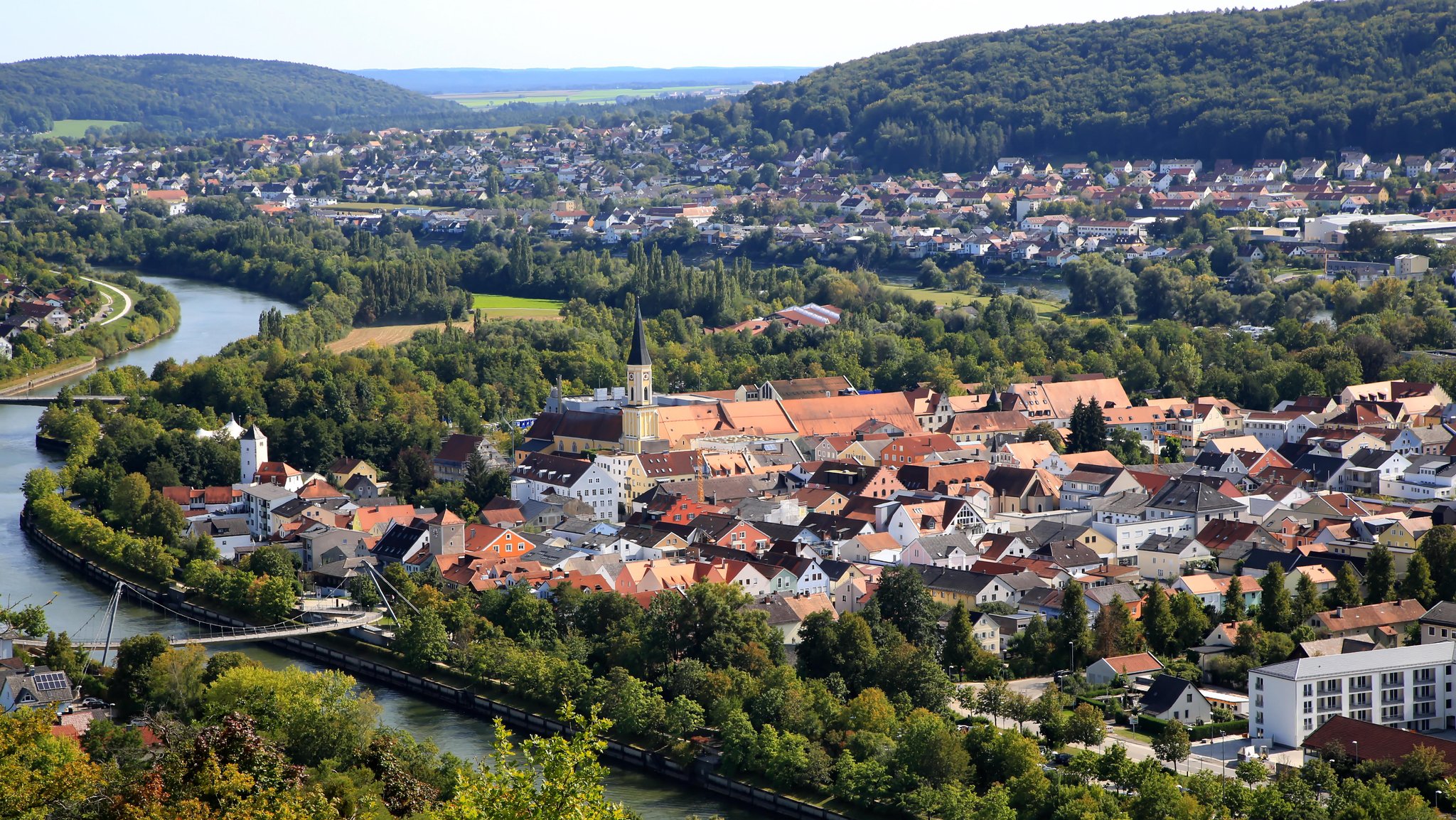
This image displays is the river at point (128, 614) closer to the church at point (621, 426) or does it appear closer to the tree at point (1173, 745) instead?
the tree at point (1173, 745)

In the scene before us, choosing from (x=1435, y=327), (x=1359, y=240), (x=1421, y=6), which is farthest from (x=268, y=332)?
(x=1421, y=6)

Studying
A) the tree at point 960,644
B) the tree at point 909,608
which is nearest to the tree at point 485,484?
the tree at point 909,608

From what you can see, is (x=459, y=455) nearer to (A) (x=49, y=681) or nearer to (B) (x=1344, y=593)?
(A) (x=49, y=681)

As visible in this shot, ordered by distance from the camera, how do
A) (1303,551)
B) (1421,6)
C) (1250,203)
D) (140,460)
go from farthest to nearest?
(1421,6), (1250,203), (140,460), (1303,551)

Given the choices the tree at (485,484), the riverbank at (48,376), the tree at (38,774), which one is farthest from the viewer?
the riverbank at (48,376)

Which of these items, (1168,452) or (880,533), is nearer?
(880,533)

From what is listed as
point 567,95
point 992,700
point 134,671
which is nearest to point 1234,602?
point 992,700

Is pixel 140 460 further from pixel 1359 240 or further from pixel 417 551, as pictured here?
pixel 1359 240
